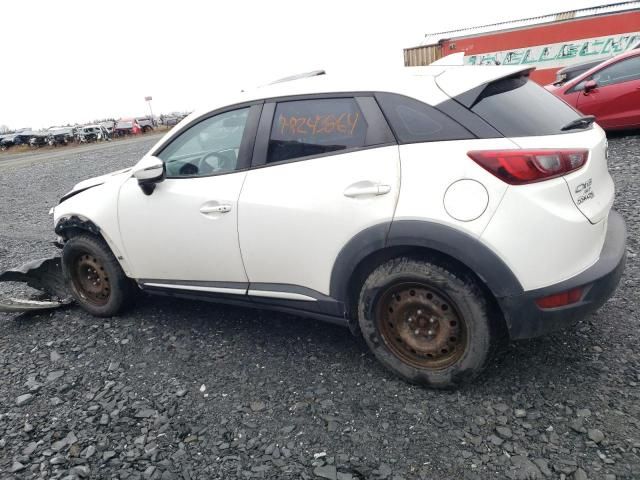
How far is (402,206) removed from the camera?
2.37 meters

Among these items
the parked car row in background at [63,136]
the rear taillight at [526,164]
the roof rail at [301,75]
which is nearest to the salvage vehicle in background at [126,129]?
the parked car row in background at [63,136]

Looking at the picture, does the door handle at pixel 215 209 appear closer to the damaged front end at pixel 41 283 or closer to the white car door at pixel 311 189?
the white car door at pixel 311 189

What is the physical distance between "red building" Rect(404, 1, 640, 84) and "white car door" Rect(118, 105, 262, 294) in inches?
686

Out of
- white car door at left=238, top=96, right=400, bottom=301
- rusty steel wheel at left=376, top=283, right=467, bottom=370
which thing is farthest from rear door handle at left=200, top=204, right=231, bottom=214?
rusty steel wheel at left=376, top=283, right=467, bottom=370

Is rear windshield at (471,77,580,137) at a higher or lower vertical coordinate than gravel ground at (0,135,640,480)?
higher

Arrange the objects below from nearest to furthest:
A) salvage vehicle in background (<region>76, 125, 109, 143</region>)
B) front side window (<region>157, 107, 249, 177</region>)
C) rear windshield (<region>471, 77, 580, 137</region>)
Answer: rear windshield (<region>471, 77, 580, 137</region>) → front side window (<region>157, 107, 249, 177</region>) → salvage vehicle in background (<region>76, 125, 109, 143</region>)

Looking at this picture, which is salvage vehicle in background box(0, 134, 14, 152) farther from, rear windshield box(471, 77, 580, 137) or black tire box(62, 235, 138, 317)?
rear windshield box(471, 77, 580, 137)

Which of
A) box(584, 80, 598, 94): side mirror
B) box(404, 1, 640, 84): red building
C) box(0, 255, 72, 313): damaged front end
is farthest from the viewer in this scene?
box(404, 1, 640, 84): red building

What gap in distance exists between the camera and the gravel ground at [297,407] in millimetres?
2182

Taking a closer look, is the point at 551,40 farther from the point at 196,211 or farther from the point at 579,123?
the point at 196,211

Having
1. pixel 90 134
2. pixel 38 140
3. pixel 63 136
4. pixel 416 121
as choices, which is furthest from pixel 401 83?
pixel 90 134

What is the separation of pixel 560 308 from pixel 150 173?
2.57 metres

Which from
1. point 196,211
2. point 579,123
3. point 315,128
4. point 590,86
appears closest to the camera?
point 579,123

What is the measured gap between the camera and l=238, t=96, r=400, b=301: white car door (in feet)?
8.10
